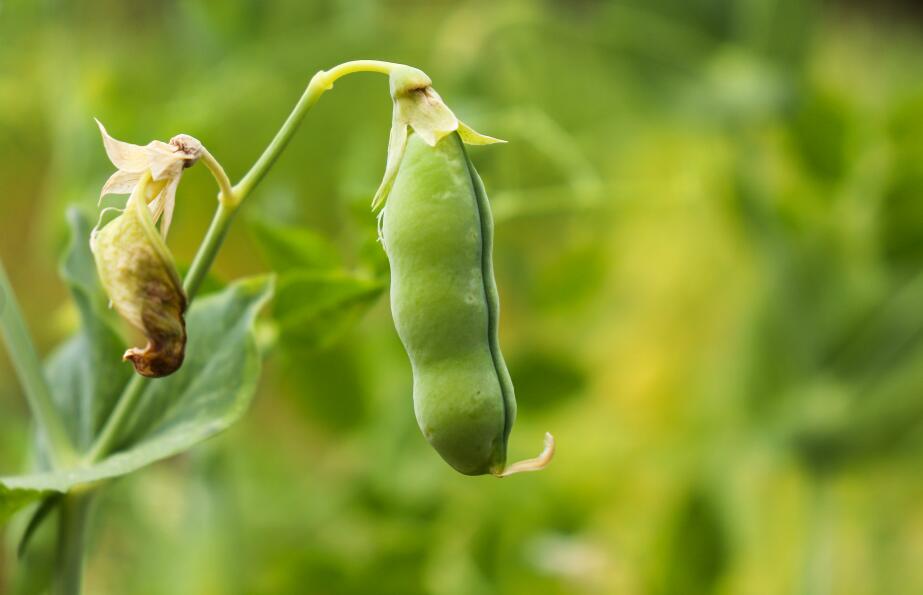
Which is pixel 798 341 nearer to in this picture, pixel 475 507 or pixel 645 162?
pixel 475 507

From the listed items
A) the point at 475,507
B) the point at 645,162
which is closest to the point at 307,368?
the point at 475,507

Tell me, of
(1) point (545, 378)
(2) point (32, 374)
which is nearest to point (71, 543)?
(2) point (32, 374)

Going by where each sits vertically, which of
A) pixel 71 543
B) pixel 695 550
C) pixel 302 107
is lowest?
pixel 695 550

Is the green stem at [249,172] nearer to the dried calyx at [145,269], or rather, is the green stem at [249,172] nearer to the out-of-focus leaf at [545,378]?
the dried calyx at [145,269]

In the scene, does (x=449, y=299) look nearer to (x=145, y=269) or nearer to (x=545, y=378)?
(x=145, y=269)

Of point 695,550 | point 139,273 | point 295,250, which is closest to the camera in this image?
point 139,273

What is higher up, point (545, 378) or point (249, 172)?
point (249, 172)

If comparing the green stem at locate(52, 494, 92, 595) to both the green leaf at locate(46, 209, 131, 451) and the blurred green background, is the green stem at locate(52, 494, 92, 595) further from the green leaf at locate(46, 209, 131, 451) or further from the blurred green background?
the blurred green background

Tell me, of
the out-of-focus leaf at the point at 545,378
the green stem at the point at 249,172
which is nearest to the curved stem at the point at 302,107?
the green stem at the point at 249,172
